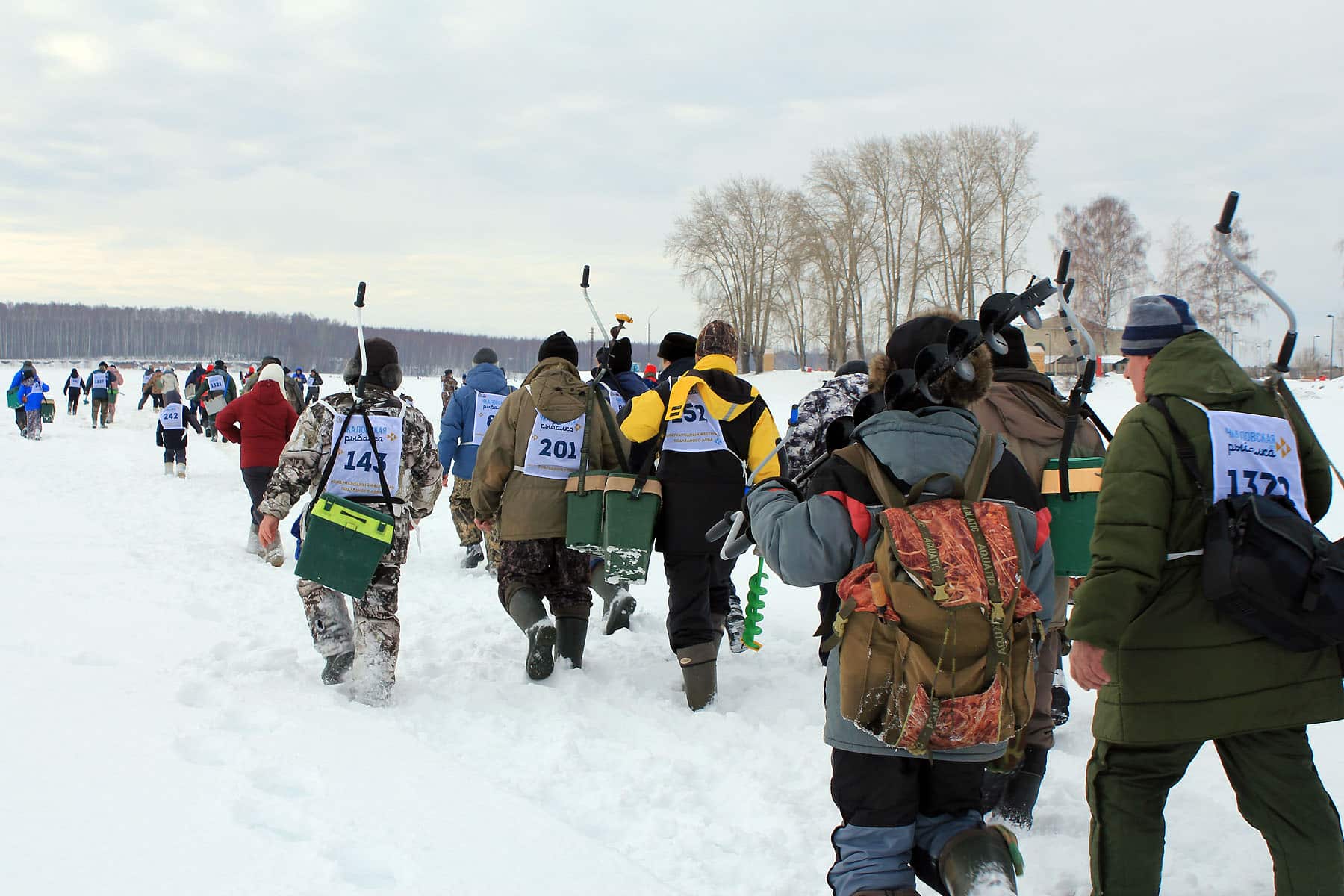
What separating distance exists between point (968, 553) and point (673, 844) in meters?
1.82

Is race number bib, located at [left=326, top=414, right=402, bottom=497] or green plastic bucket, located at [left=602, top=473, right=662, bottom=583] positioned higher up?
race number bib, located at [left=326, top=414, right=402, bottom=497]

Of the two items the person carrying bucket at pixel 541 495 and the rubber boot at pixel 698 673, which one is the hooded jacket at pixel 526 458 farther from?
the rubber boot at pixel 698 673

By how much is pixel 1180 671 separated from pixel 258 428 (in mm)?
8811

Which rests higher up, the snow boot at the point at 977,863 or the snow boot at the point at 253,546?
the snow boot at the point at 977,863

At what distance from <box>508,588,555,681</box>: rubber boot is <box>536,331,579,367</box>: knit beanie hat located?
1434 mm

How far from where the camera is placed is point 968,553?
230 centimetres

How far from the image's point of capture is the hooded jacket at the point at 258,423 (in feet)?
30.9

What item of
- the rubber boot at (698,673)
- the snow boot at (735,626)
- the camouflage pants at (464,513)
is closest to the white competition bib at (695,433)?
the rubber boot at (698,673)

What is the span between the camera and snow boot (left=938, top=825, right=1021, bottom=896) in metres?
2.29

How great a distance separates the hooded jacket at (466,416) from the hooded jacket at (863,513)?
6.36 m

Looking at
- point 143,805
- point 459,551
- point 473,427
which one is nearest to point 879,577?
point 143,805

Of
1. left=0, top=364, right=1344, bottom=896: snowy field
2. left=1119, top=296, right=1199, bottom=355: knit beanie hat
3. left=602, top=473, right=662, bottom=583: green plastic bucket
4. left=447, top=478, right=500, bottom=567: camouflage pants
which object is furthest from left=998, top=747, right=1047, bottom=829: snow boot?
left=447, top=478, right=500, bottom=567: camouflage pants

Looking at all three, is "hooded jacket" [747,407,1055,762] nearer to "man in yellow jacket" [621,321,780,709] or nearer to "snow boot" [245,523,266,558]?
"man in yellow jacket" [621,321,780,709]

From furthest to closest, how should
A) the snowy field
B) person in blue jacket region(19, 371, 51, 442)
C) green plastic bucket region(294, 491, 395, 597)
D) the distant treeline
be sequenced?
the distant treeline < person in blue jacket region(19, 371, 51, 442) < green plastic bucket region(294, 491, 395, 597) < the snowy field
